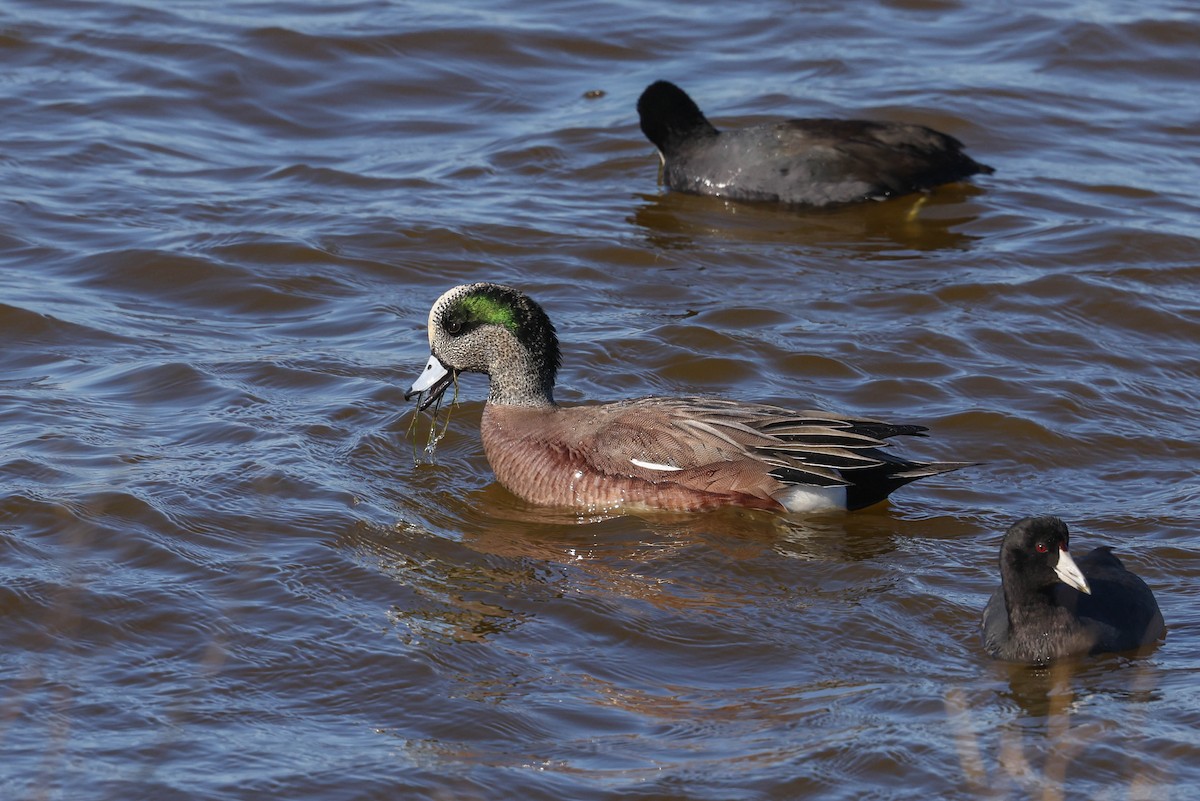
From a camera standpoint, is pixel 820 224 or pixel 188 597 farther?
pixel 820 224

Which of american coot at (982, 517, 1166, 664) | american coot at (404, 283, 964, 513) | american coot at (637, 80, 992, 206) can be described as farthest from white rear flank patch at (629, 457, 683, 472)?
american coot at (637, 80, 992, 206)

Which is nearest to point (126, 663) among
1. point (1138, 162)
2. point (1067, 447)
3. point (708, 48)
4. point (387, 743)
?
point (387, 743)

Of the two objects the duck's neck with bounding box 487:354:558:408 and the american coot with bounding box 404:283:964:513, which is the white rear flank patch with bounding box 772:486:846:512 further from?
the duck's neck with bounding box 487:354:558:408

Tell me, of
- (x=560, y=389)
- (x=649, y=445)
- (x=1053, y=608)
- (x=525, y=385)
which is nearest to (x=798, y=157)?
(x=560, y=389)

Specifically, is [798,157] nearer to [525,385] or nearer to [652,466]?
[525,385]

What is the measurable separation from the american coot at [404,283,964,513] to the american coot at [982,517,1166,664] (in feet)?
3.85

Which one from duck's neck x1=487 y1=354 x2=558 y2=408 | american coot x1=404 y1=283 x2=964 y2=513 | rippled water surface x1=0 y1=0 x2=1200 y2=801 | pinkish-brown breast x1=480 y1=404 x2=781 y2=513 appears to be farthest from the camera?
duck's neck x1=487 y1=354 x2=558 y2=408

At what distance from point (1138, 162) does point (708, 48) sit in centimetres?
417

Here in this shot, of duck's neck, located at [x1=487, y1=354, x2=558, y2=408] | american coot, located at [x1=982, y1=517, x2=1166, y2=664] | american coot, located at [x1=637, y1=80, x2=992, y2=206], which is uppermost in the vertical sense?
american coot, located at [x1=637, y1=80, x2=992, y2=206]

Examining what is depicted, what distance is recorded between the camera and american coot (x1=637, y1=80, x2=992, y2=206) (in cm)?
1257

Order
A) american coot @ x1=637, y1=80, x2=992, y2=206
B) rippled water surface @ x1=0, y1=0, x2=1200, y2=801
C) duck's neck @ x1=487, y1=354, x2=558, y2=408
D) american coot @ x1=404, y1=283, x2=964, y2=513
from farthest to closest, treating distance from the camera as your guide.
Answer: american coot @ x1=637, y1=80, x2=992, y2=206 → duck's neck @ x1=487, y1=354, x2=558, y2=408 → american coot @ x1=404, y1=283, x2=964, y2=513 → rippled water surface @ x1=0, y1=0, x2=1200, y2=801

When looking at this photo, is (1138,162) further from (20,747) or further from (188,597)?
(20,747)

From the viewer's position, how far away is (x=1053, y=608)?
22.0 ft

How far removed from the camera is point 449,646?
6762mm
